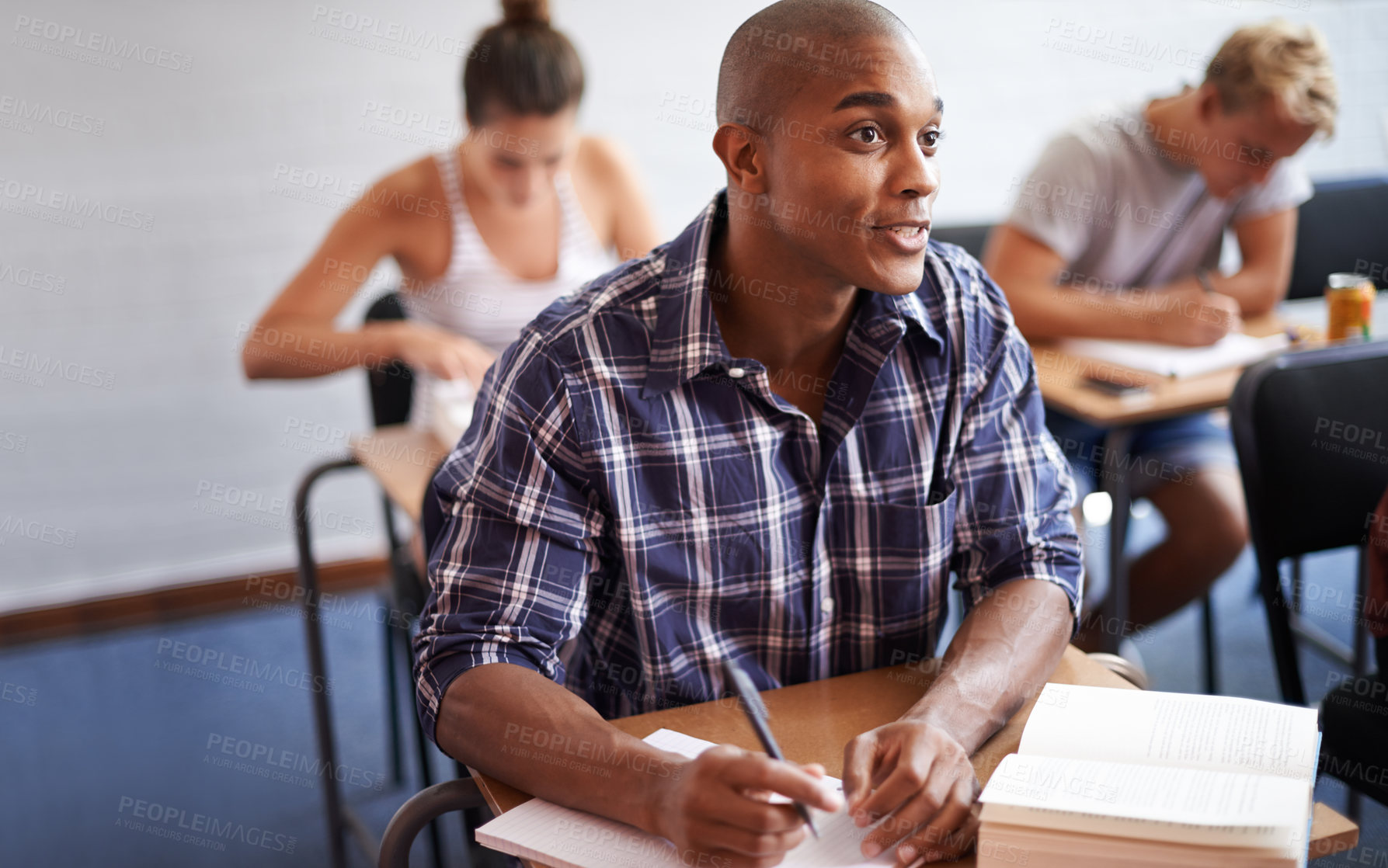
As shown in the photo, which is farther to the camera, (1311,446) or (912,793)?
(1311,446)

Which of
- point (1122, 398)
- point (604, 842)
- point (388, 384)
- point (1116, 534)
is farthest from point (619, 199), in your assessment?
point (604, 842)

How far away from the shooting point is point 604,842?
0.97 metres

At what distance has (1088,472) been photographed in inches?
100

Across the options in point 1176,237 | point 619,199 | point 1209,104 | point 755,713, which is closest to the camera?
point 755,713

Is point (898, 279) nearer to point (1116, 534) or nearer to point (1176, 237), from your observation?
point (1116, 534)

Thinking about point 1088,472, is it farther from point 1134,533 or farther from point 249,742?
point 249,742

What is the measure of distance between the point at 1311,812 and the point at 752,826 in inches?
17.9

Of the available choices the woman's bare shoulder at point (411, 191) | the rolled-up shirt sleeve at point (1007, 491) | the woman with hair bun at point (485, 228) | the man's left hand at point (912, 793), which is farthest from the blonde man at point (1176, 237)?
the man's left hand at point (912, 793)

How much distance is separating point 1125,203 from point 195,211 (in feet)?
7.55

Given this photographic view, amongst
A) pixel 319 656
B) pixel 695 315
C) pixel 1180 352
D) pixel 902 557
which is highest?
pixel 695 315

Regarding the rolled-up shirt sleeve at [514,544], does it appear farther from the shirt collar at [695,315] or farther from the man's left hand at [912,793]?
the man's left hand at [912,793]

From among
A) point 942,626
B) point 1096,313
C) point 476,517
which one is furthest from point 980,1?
point 476,517

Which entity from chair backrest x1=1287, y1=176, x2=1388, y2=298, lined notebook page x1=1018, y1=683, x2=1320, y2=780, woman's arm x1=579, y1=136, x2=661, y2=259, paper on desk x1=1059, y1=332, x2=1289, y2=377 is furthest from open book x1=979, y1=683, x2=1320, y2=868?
chair backrest x1=1287, y1=176, x2=1388, y2=298

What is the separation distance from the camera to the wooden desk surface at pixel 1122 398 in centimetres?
208
